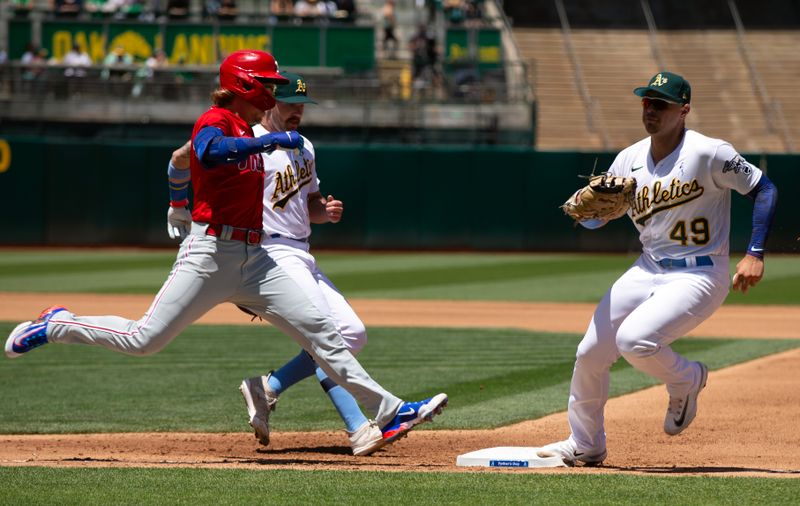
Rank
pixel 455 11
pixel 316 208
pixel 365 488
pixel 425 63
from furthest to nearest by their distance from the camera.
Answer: pixel 455 11 < pixel 425 63 < pixel 316 208 < pixel 365 488

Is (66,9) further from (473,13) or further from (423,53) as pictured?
(473,13)

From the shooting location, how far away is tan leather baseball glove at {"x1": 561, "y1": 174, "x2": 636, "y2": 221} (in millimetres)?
5719

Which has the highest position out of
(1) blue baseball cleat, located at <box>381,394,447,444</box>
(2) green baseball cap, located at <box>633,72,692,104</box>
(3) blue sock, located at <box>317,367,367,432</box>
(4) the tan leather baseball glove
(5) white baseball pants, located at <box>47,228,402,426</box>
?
(2) green baseball cap, located at <box>633,72,692,104</box>

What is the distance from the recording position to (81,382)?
31.3ft

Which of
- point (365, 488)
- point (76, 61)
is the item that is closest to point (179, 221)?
point (365, 488)

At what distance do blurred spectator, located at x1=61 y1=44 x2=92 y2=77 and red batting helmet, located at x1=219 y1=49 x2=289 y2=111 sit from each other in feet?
68.6

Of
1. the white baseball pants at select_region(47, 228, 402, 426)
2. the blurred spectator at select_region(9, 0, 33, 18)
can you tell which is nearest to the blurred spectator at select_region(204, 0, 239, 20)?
the blurred spectator at select_region(9, 0, 33, 18)

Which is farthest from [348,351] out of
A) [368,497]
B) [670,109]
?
[670,109]

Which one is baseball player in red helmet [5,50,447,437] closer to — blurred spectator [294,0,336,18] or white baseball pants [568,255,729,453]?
white baseball pants [568,255,729,453]

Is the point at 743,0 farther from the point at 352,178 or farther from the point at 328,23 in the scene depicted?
the point at 352,178

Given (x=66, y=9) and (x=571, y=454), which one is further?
(x=66, y=9)

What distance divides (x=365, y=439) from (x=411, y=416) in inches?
22.4

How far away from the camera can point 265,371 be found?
9922 millimetres

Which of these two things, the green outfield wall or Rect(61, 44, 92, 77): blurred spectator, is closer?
the green outfield wall
